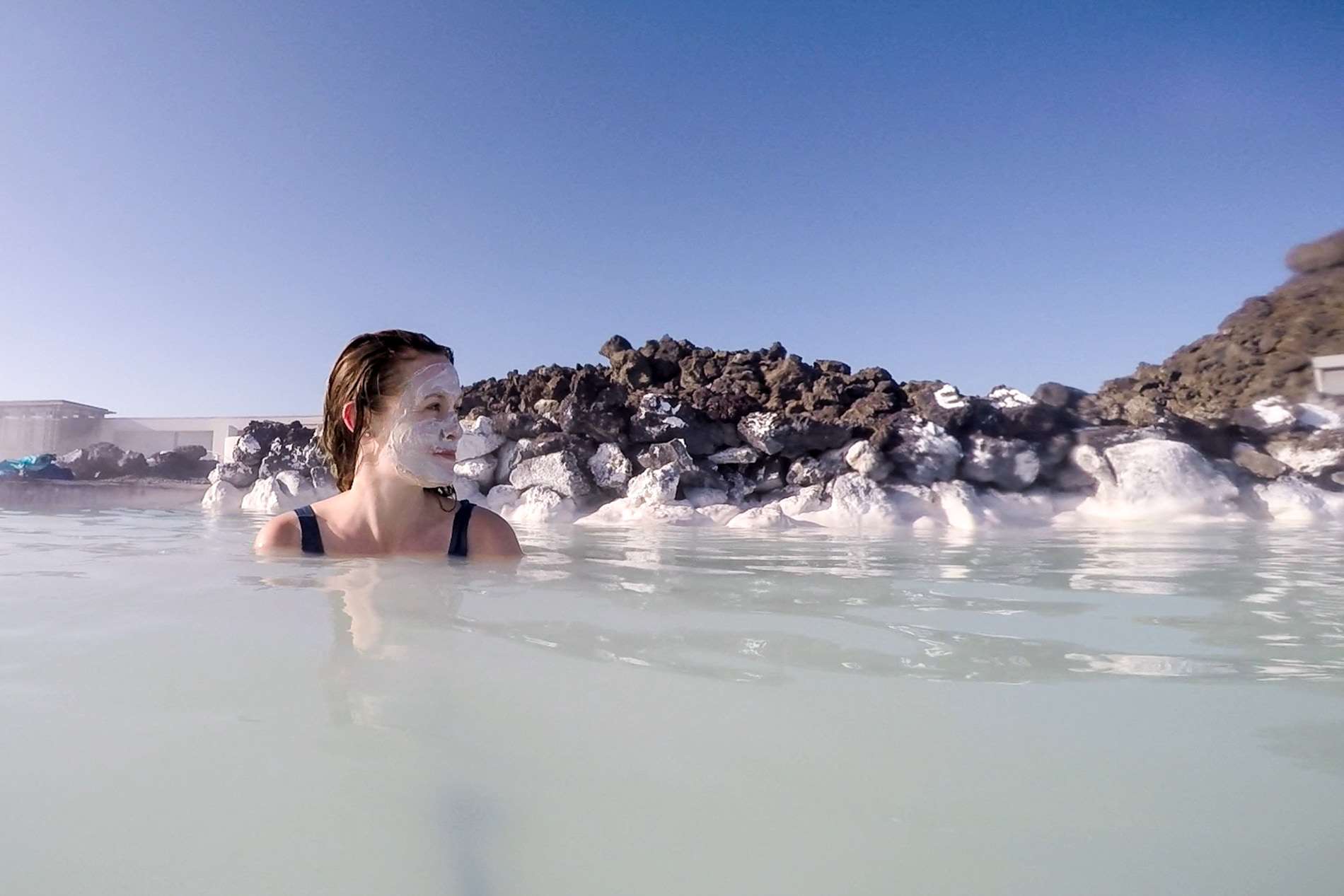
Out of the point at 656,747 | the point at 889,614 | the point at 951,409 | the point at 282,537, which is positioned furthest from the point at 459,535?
the point at 951,409

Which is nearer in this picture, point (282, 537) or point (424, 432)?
point (424, 432)

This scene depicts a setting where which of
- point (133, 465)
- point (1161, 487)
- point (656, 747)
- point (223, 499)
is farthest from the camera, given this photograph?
point (133, 465)

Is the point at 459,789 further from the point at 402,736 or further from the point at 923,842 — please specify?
the point at 923,842

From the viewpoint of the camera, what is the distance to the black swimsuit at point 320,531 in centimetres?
259

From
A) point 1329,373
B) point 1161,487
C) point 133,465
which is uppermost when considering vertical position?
point 1329,373

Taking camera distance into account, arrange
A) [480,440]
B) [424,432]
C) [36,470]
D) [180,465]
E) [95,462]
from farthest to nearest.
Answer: [180,465], [95,462], [36,470], [480,440], [424,432]

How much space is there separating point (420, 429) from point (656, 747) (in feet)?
5.78

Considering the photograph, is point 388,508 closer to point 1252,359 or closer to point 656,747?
point 656,747

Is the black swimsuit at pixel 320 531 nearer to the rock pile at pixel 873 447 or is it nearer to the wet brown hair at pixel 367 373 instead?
the wet brown hair at pixel 367 373

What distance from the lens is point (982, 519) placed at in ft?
22.4

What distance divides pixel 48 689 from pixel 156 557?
2.24 metres

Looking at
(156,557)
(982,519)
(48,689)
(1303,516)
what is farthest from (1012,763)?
(1303,516)

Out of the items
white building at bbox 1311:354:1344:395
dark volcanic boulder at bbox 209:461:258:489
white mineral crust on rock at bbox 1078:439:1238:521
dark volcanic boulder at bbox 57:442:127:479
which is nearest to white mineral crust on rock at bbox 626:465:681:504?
white mineral crust on rock at bbox 1078:439:1238:521

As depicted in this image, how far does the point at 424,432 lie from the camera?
2.35 meters
